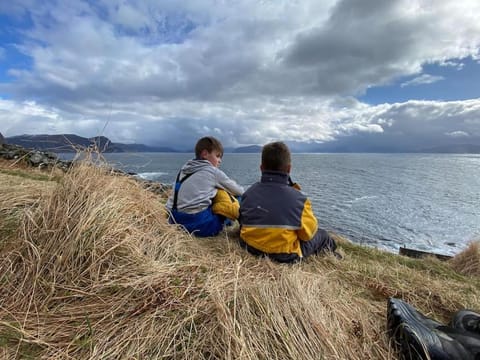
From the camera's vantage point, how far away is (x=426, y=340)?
175 cm

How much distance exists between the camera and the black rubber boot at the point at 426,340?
167 centimetres

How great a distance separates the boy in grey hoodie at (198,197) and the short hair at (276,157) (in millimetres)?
941

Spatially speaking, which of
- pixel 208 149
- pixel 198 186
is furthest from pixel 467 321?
pixel 208 149

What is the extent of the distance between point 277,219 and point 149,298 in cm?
184

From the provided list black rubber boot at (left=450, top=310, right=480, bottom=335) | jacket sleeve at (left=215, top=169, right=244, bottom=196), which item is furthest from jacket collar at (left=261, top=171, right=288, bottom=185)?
black rubber boot at (left=450, top=310, right=480, bottom=335)

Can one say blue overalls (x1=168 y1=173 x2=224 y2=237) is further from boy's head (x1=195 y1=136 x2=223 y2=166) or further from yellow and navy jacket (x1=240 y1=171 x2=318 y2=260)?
yellow and navy jacket (x1=240 y1=171 x2=318 y2=260)

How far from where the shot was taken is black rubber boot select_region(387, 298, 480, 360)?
65.9 inches

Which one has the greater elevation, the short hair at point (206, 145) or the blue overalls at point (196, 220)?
the short hair at point (206, 145)

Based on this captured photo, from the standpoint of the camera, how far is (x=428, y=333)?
1.83 m

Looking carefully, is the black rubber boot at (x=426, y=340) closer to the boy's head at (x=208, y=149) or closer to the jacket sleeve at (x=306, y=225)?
the jacket sleeve at (x=306, y=225)

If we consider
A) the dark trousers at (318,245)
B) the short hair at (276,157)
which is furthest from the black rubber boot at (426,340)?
the short hair at (276,157)

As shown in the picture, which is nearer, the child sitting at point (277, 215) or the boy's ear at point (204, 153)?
the child sitting at point (277, 215)

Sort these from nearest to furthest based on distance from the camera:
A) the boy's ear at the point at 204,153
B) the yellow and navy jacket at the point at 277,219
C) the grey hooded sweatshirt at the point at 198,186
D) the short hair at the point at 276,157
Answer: the yellow and navy jacket at the point at 277,219 < the short hair at the point at 276,157 < the grey hooded sweatshirt at the point at 198,186 < the boy's ear at the point at 204,153

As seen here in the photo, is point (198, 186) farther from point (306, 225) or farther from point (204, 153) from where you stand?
point (306, 225)
